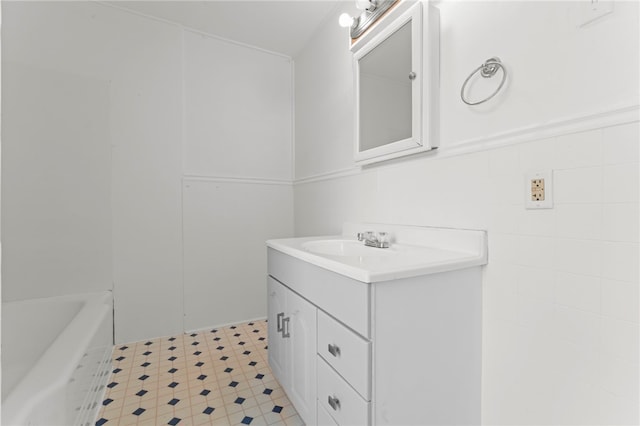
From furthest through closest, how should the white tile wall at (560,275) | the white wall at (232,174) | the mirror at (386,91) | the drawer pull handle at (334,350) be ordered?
1. the white wall at (232,174)
2. the mirror at (386,91)
3. the drawer pull handle at (334,350)
4. the white tile wall at (560,275)

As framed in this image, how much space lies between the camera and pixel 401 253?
1.19 m

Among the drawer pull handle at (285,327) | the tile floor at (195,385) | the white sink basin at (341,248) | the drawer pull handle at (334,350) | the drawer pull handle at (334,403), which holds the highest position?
the white sink basin at (341,248)

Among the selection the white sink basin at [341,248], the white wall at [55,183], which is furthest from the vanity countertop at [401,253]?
the white wall at [55,183]

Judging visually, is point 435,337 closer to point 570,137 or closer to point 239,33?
point 570,137

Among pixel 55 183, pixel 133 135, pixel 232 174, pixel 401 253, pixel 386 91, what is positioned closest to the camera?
pixel 401 253

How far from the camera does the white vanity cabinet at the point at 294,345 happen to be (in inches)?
45.4

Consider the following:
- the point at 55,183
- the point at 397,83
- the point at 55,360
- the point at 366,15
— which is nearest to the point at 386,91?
the point at 397,83

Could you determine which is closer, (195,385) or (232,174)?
(195,385)

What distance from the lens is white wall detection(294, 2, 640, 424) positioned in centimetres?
75

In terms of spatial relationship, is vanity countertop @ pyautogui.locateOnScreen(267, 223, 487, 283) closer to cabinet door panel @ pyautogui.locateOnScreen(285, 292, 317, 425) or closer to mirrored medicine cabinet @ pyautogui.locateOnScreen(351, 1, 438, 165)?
cabinet door panel @ pyautogui.locateOnScreen(285, 292, 317, 425)

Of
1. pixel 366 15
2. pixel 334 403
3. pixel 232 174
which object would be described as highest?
pixel 366 15

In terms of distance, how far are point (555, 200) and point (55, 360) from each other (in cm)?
174

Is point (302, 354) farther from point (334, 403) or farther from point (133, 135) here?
point (133, 135)

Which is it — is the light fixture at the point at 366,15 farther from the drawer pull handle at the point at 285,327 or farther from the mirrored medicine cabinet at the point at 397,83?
the drawer pull handle at the point at 285,327
